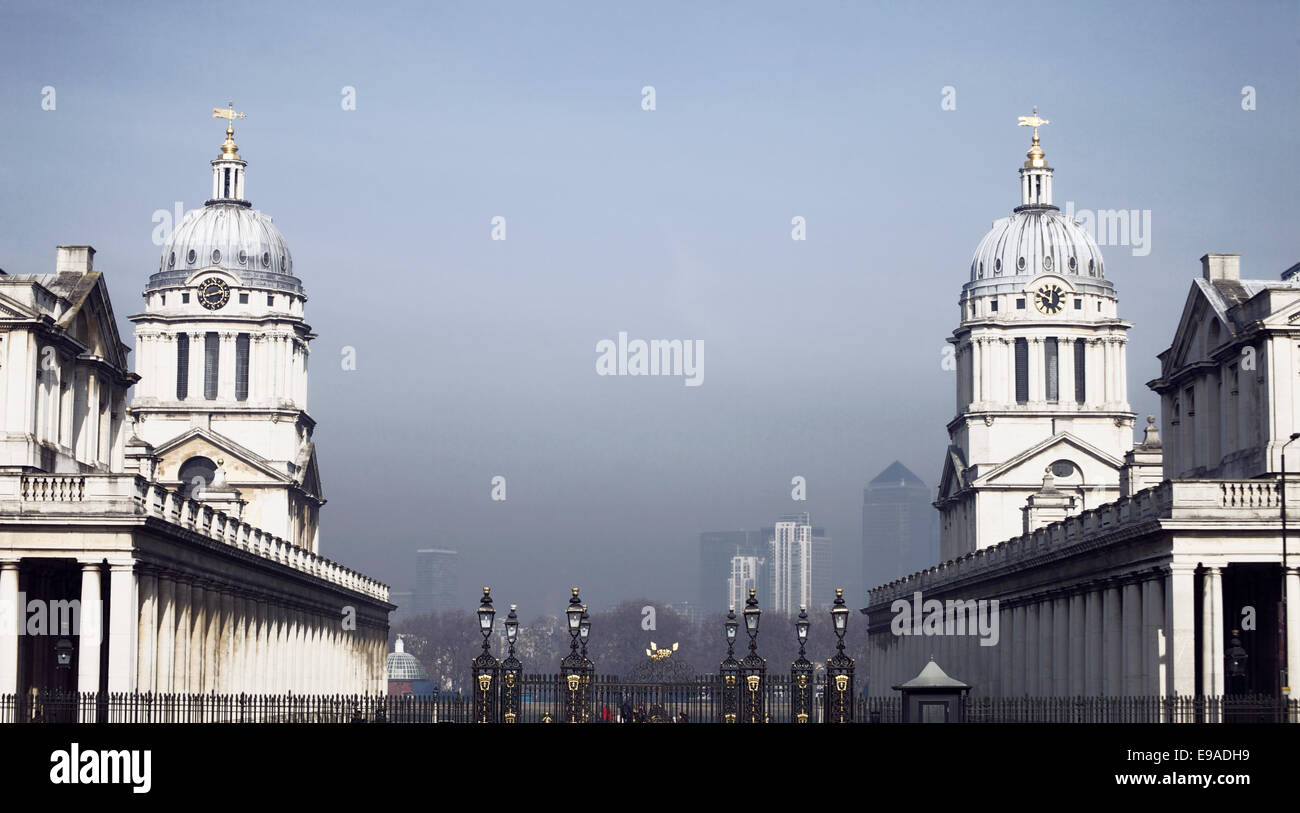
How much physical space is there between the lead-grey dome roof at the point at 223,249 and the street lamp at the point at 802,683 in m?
63.0

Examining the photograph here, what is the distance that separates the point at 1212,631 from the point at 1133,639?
5.82 m

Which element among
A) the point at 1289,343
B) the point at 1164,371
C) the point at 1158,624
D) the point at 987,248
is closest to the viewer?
the point at 1158,624

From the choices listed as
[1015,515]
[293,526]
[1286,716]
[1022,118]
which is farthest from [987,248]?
[1286,716]

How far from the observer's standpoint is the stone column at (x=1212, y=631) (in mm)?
69812

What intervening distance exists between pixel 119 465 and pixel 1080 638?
38.0m

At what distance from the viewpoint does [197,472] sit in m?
132

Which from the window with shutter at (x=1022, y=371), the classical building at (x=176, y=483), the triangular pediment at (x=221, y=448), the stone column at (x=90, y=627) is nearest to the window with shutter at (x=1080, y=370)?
the window with shutter at (x=1022, y=371)

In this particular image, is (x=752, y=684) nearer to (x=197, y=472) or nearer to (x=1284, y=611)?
(x=1284, y=611)

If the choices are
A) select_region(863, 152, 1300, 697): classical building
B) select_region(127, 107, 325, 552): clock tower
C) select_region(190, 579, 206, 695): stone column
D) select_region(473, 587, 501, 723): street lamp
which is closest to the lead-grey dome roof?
select_region(127, 107, 325, 552): clock tower

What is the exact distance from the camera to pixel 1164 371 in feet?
301

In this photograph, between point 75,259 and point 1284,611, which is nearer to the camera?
point 1284,611

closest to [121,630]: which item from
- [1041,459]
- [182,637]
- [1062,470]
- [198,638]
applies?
[182,637]

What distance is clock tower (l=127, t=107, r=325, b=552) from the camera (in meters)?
134
